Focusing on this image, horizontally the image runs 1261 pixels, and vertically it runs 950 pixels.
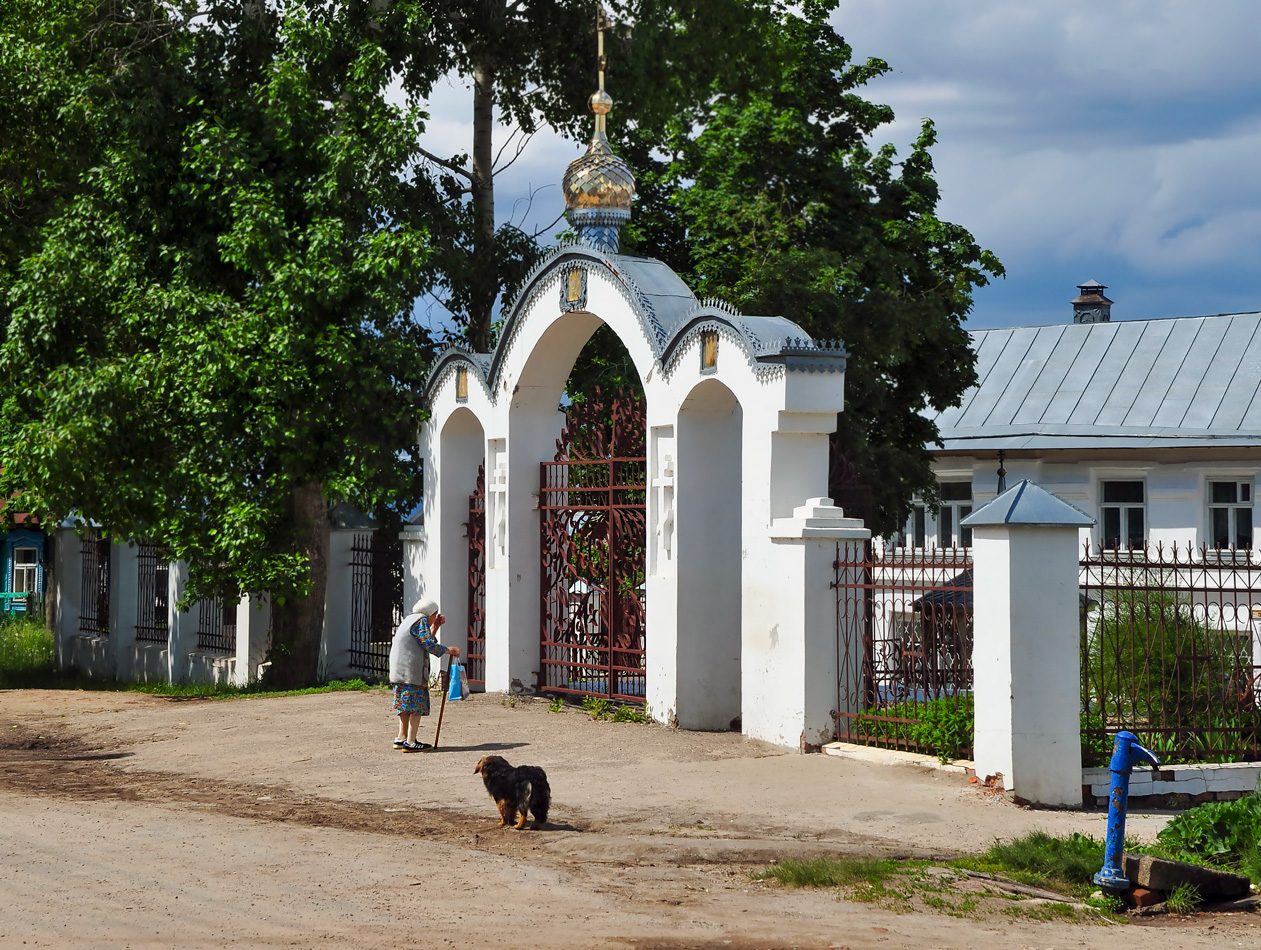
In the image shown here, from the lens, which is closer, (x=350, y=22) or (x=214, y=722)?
(x=214, y=722)

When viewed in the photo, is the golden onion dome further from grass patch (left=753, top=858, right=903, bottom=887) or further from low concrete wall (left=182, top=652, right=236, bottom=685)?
grass patch (left=753, top=858, right=903, bottom=887)

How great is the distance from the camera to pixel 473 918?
21.7ft

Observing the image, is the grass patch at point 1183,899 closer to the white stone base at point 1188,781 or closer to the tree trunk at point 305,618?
the white stone base at point 1188,781

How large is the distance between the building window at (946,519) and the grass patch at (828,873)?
2169cm

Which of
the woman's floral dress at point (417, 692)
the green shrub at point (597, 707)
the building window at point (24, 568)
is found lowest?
the green shrub at point (597, 707)

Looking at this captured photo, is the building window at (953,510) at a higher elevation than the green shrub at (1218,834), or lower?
higher

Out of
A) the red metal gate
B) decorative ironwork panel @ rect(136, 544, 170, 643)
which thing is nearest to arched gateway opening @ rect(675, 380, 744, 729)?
the red metal gate

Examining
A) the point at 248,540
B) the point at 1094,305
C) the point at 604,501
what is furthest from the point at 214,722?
the point at 1094,305

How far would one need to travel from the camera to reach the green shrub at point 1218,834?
8.38m

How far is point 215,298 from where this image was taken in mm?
16531

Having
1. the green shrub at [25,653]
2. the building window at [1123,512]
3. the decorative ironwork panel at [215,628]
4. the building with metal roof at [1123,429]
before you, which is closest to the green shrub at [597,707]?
the decorative ironwork panel at [215,628]

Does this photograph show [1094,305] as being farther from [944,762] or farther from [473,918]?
[473,918]

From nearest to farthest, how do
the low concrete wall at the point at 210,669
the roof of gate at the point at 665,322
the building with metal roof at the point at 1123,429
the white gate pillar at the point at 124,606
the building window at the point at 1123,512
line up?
the roof of gate at the point at 665,322
the low concrete wall at the point at 210,669
the white gate pillar at the point at 124,606
the building with metal roof at the point at 1123,429
the building window at the point at 1123,512

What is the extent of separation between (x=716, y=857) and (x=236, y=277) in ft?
38.9
